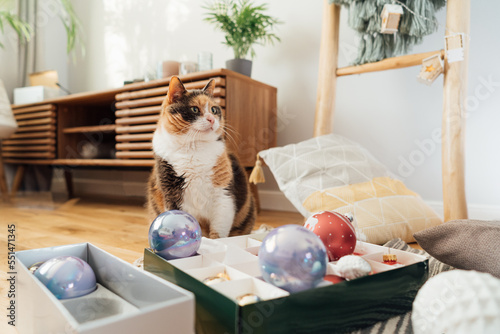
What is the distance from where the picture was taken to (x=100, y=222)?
1.48 meters

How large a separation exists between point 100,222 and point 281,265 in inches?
48.3

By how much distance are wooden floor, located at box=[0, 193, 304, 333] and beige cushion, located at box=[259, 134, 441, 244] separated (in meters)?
0.29

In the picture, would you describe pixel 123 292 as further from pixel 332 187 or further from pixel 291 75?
pixel 291 75

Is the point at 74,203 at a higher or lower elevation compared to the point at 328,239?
lower

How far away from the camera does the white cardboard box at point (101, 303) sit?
1.20 feet

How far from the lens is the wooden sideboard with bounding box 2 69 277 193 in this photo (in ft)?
4.95

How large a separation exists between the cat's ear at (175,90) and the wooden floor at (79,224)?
434 mm

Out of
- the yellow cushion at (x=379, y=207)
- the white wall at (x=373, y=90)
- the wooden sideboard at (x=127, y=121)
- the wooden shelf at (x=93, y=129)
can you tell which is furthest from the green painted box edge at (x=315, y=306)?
the wooden shelf at (x=93, y=129)

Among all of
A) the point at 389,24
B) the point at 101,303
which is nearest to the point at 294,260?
the point at 101,303

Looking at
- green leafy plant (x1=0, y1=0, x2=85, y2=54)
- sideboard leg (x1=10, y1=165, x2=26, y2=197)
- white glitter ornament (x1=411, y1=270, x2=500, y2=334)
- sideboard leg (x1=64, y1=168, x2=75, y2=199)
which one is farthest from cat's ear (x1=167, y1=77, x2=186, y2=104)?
sideboard leg (x1=10, y1=165, x2=26, y2=197)

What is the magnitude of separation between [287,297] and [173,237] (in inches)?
10.8

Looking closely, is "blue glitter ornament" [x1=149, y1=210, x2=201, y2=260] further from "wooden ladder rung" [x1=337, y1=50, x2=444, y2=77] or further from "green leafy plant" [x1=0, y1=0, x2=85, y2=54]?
"green leafy plant" [x1=0, y1=0, x2=85, y2=54]

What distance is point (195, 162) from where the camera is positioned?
908 mm

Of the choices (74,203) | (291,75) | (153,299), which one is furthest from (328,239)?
(74,203)
